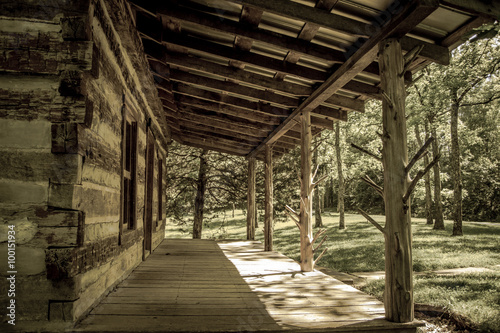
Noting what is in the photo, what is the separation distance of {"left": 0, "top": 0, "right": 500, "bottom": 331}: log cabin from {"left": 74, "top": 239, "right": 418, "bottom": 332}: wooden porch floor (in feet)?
0.83

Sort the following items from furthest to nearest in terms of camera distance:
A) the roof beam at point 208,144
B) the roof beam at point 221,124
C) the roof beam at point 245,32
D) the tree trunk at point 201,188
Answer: the tree trunk at point 201,188
the roof beam at point 208,144
the roof beam at point 221,124
the roof beam at point 245,32

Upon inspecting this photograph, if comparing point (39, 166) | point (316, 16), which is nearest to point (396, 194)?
point (316, 16)

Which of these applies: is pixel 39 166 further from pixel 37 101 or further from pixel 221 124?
pixel 221 124

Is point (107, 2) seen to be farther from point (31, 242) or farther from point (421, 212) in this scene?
point (421, 212)

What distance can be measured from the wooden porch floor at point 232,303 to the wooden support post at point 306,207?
237 mm

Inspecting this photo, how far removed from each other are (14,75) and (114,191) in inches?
64.2

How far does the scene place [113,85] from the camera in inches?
149

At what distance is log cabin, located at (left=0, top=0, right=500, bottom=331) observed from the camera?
251 centimetres

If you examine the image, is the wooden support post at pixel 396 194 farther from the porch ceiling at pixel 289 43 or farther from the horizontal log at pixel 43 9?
the horizontal log at pixel 43 9

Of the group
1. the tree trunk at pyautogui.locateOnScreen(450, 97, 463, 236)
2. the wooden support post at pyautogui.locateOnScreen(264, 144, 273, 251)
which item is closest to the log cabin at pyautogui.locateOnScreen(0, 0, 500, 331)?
the wooden support post at pyautogui.locateOnScreen(264, 144, 273, 251)

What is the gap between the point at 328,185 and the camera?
36.9 meters

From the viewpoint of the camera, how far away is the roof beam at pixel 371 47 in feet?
9.18

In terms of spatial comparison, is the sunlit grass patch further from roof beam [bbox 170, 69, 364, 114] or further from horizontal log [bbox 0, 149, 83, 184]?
horizontal log [bbox 0, 149, 83, 184]

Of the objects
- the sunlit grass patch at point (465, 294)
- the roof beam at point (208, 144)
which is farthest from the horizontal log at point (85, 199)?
the roof beam at point (208, 144)
